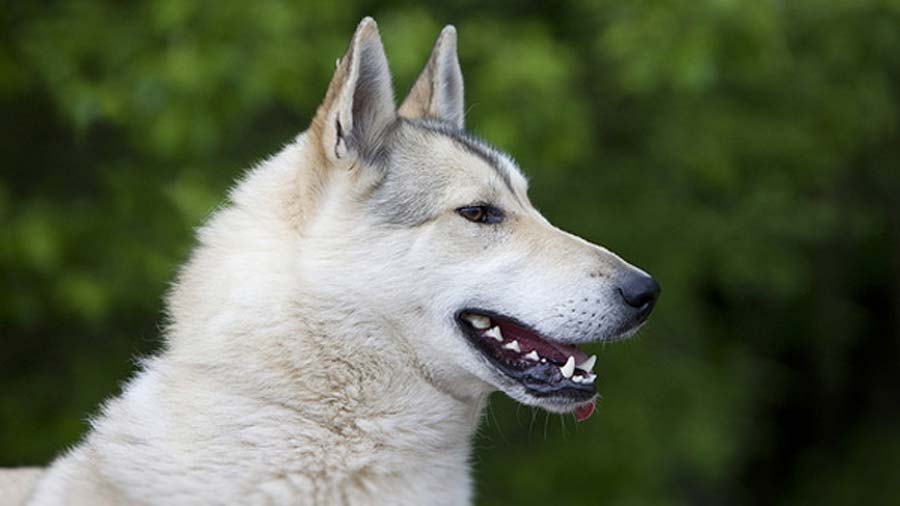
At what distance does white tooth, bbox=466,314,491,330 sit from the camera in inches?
156

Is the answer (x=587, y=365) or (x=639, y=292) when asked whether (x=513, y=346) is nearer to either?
(x=587, y=365)

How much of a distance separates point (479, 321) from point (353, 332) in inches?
13.4

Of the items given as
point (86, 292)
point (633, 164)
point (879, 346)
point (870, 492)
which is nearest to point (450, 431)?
point (86, 292)

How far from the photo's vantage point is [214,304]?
3918mm

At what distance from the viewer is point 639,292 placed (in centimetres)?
397

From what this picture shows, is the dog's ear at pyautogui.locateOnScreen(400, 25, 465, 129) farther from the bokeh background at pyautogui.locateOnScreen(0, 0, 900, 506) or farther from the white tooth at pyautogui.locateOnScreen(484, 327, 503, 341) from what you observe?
the bokeh background at pyautogui.locateOnScreen(0, 0, 900, 506)

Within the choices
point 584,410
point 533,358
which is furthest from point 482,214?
point 584,410

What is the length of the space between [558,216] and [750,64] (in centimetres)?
178

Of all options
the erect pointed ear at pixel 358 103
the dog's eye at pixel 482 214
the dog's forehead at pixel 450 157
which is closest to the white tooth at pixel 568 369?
the dog's eye at pixel 482 214

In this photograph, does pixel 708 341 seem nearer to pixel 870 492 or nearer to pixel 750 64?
pixel 870 492

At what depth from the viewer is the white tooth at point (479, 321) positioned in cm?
397

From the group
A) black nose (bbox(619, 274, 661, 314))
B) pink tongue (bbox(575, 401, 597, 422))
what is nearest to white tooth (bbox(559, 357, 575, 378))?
pink tongue (bbox(575, 401, 597, 422))

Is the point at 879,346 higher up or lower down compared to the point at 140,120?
lower down

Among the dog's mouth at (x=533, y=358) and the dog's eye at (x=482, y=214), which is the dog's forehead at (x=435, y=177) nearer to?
the dog's eye at (x=482, y=214)
